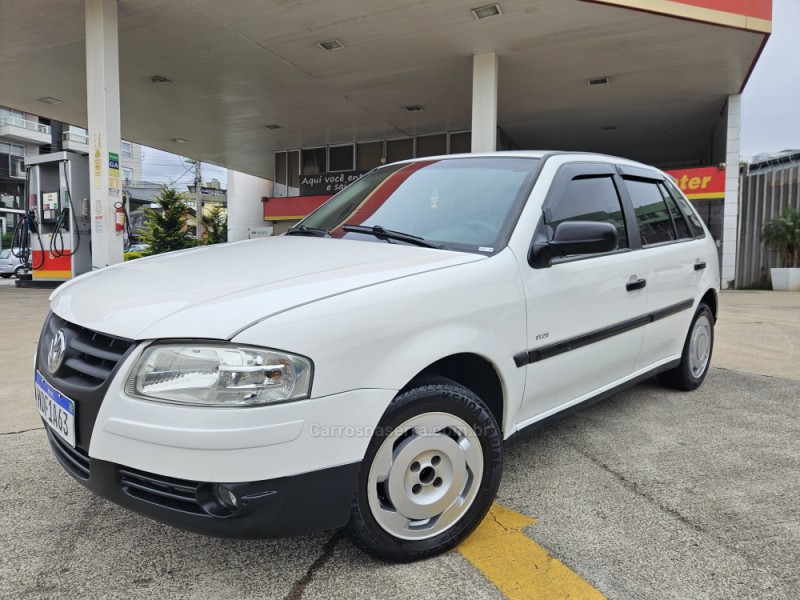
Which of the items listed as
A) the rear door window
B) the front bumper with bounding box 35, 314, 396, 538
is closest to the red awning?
the rear door window

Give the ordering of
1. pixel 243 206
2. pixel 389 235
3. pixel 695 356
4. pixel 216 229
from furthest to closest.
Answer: pixel 216 229 → pixel 243 206 → pixel 695 356 → pixel 389 235

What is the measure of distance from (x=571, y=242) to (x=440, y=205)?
667 millimetres

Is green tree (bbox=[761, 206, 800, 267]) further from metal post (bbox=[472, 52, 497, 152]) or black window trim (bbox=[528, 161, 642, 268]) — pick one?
black window trim (bbox=[528, 161, 642, 268])

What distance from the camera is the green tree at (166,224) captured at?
23.1 m

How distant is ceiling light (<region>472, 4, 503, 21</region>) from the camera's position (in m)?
8.63

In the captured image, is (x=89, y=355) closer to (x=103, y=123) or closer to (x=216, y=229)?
(x=103, y=123)

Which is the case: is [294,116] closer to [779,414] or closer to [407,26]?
[407,26]

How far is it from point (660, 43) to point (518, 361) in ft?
32.8

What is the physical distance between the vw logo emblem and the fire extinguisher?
7963mm

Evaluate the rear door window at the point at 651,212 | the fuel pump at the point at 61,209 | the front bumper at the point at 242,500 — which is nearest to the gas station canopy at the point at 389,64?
the fuel pump at the point at 61,209

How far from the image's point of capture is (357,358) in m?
1.68

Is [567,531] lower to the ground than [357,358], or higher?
lower

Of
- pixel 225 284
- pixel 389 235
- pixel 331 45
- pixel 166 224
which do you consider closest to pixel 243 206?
pixel 166 224

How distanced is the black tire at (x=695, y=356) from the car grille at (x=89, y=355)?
3502mm
